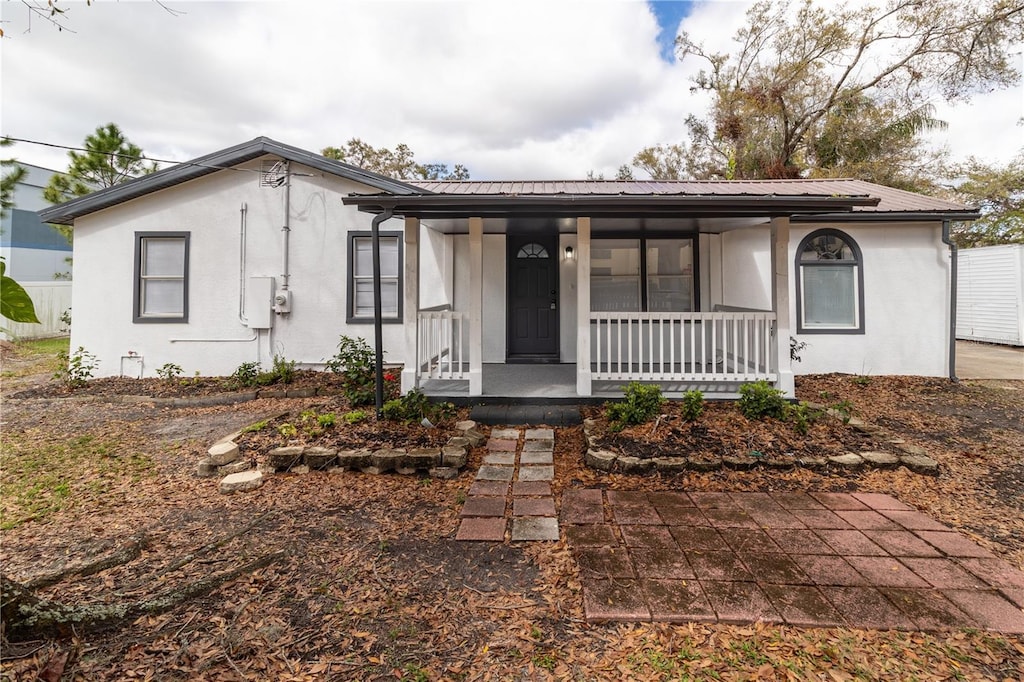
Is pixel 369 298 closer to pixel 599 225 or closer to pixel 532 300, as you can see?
pixel 532 300

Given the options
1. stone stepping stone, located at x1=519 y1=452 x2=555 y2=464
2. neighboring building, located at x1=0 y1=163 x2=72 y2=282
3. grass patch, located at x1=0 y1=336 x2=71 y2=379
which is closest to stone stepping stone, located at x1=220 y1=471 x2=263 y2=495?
stone stepping stone, located at x1=519 y1=452 x2=555 y2=464

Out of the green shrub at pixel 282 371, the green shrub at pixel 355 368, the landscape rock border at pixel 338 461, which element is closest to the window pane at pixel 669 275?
the green shrub at pixel 355 368

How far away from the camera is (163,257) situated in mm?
7645

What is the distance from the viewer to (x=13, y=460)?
4.40 metres

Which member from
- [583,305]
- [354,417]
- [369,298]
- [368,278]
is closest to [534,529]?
[354,417]

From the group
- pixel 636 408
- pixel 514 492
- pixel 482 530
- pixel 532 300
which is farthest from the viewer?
pixel 532 300

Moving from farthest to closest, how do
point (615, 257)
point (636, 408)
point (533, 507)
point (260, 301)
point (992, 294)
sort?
1. point (992, 294)
2. point (615, 257)
3. point (260, 301)
4. point (636, 408)
5. point (533, 507)

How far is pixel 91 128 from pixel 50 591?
13503 mm

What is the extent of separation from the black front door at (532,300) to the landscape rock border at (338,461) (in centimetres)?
360

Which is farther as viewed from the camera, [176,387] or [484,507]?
[176,387]

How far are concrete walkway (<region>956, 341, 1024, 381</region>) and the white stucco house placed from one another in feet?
4.72

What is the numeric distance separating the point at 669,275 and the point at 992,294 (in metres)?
9.58

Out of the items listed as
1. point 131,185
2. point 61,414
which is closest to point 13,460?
point 61,414

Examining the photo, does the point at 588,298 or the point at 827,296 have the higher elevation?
the point at 827,296
